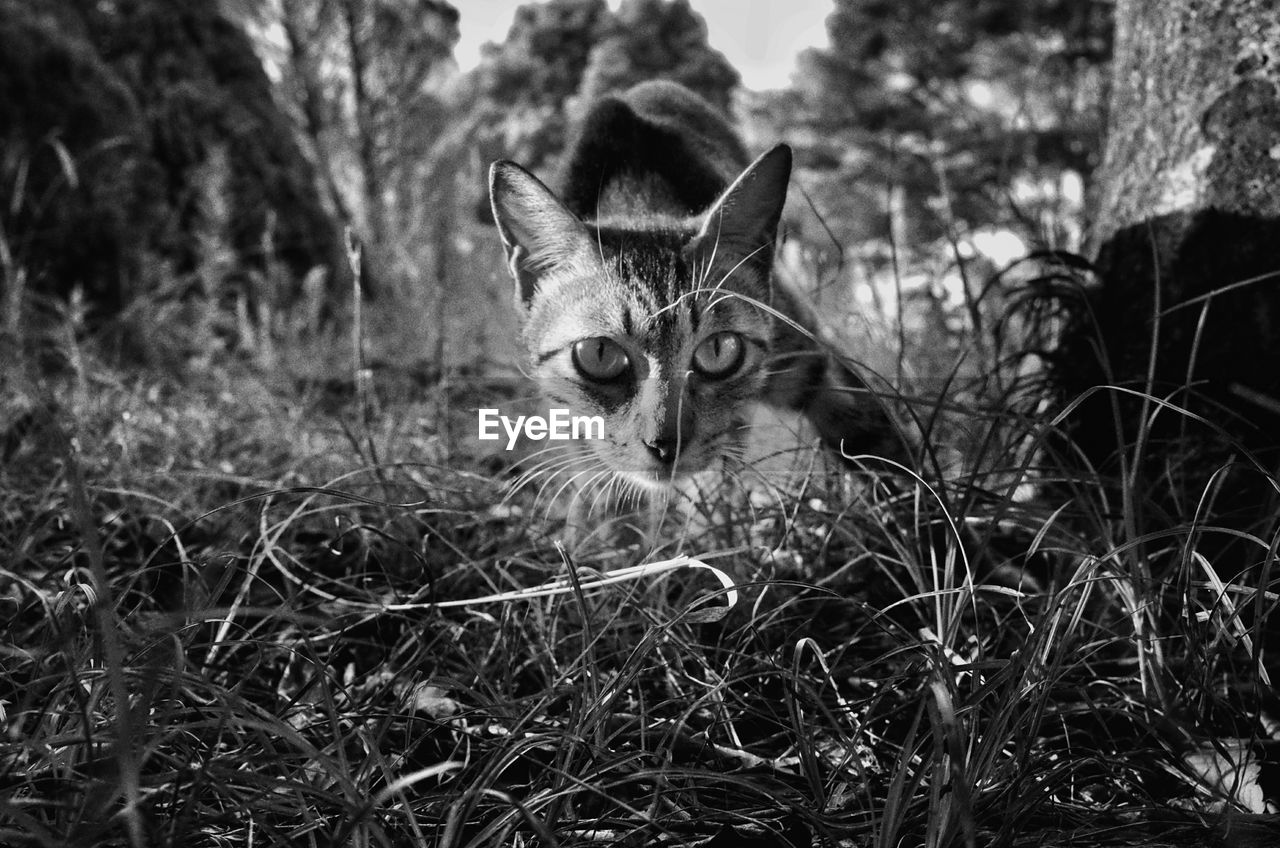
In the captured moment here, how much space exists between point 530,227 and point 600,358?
32 centimetres

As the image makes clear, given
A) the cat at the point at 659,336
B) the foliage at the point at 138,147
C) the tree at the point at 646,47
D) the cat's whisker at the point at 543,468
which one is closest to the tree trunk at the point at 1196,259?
the cat at the point at 659,336

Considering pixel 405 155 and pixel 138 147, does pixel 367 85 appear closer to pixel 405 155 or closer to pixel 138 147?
pixel 405 155

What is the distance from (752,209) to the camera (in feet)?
5.24

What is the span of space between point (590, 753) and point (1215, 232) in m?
1.67

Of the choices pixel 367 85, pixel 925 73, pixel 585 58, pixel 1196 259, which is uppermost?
pixel 925 73

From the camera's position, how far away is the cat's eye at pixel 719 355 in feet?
5.06

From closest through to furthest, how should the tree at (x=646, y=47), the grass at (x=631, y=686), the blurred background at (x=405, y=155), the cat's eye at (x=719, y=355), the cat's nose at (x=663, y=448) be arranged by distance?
the grass at (x=631, y=686) → the cat's nose at (x=663, y=448) → the cat's eye at (x=719, y=355) → the blurred background at (x=405, y=155) → the tree at (x=646, y=47)

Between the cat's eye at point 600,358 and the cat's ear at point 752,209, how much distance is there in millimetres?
283

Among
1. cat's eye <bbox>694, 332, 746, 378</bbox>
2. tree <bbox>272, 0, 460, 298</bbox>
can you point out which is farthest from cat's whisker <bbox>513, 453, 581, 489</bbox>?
tree <bbox>272, 0, 460, 298</bbox>

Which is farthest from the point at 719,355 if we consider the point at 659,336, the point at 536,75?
the point at 536,75

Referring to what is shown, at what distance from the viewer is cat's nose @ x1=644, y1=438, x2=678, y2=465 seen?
4.67ft

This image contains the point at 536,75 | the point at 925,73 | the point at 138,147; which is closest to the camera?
the point at 138,147

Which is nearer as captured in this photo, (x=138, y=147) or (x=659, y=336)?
(x=659, y=336)

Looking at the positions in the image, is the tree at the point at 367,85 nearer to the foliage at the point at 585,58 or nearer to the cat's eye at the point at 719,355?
the foliage at the point at 585,58
